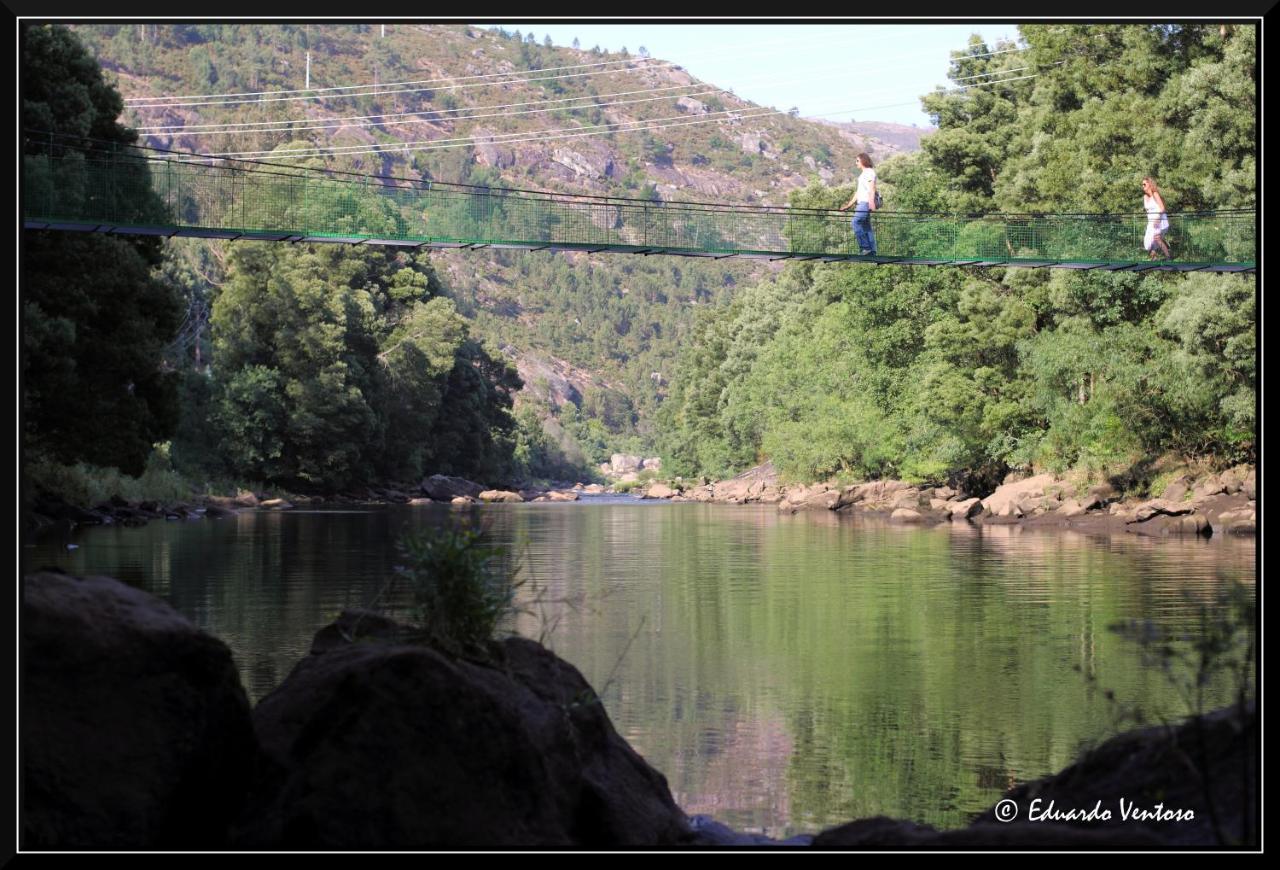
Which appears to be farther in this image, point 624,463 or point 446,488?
point 624,463

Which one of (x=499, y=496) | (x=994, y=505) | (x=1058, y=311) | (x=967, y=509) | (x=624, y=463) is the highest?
(x=1058, y=311)

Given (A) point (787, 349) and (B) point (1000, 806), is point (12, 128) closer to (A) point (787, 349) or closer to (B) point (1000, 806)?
(B) point (1000, 806)

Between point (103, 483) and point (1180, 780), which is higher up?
point (1180, 780)

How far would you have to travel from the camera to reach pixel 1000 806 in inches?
274

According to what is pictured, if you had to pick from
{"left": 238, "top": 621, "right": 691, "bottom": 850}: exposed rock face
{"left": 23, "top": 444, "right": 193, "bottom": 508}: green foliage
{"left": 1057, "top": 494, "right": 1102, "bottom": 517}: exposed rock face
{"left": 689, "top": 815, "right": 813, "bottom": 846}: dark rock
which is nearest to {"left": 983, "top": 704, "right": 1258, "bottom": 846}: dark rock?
{"left": 689, "top": 815, "right": 813, "bottom": 846}: dark rock

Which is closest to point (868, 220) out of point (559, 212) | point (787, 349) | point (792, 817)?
point (559, 212)

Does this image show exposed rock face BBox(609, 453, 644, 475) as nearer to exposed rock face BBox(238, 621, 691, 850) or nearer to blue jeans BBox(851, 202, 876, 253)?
blue jeans BBox(851, 202, 876, 253)

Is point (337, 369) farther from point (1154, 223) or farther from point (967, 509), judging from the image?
point (1154, 223)

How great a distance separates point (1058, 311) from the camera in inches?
1576

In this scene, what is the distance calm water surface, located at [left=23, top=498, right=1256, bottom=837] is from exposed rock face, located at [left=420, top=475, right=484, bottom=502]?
3526 cm

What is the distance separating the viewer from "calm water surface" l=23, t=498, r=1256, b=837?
29.1 feet

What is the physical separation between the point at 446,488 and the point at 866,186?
4637cm

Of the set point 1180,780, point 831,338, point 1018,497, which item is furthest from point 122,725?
point 831,338

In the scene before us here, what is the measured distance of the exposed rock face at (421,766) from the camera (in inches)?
226
